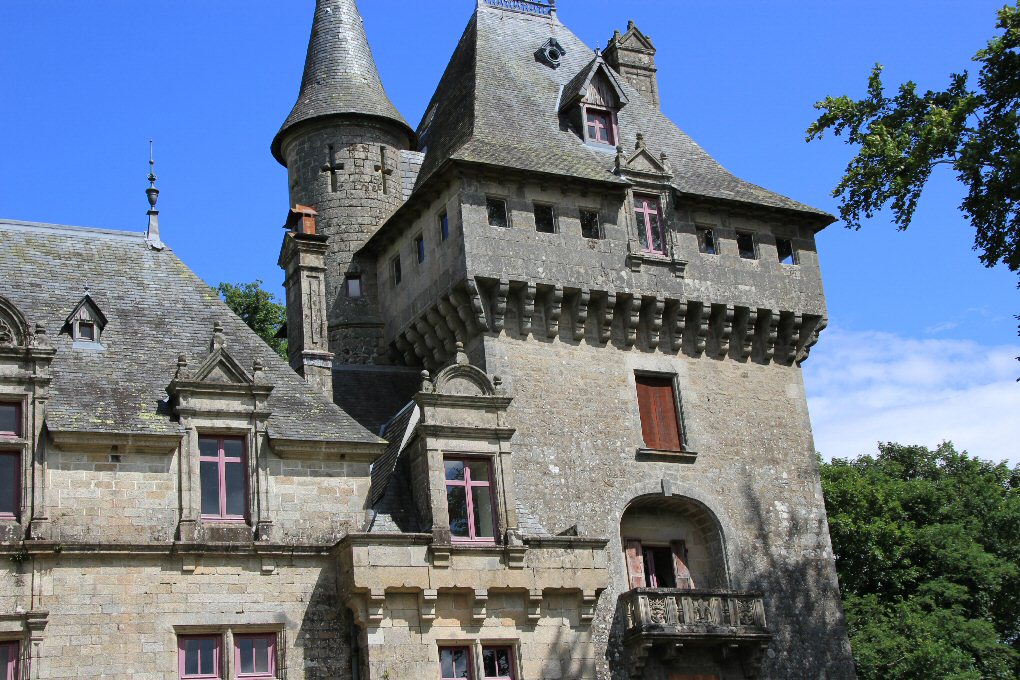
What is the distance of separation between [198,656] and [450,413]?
253 inches

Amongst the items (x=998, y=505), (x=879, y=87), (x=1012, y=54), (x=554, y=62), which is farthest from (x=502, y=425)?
(x=998, y=505)

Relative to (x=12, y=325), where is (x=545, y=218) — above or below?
above

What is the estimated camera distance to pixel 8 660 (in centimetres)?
2214

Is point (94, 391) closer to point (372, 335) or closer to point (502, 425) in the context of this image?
point (502, 425)

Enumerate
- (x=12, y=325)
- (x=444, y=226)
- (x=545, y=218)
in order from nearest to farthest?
1. (x=12, y=325)
2. (x=444, y=226)
3. (x=545, y=218)

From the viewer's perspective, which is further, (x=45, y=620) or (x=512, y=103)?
(x=512, y=103)

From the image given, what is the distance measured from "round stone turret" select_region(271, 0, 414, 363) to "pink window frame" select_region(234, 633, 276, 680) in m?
12.5

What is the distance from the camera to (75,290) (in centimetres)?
2711

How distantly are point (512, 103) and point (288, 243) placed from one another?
7279mm

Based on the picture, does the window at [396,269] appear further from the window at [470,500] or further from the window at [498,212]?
the window at [470,500]

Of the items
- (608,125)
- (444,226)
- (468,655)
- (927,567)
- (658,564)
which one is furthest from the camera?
(927,567)

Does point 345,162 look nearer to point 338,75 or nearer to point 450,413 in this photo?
point 338,75

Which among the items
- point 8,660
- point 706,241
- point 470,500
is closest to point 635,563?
point 470,500

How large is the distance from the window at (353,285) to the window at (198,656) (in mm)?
14001
